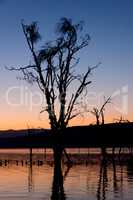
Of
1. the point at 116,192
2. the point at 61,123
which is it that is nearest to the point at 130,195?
the point at 116,192

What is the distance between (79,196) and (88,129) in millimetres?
30458

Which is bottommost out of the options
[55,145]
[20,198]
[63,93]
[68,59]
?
[20,198]

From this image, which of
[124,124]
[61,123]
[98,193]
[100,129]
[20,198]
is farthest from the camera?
[124,124]

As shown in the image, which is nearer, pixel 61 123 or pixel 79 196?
pixel 79 196

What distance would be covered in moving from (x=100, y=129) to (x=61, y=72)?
11.0 m

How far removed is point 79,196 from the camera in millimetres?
24938

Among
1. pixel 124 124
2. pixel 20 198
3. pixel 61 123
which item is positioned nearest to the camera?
pixel 20 198

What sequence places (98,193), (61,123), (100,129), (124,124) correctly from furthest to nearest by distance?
(124,124) → (100,129) → (61,123) → (98,193)

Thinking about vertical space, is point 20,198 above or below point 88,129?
below

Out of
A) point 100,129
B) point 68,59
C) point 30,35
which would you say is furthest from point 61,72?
point 100,129

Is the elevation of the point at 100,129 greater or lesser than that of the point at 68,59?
lesser

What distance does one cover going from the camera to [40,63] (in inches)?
1703

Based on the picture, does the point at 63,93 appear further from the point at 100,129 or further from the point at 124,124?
the point at 124,124

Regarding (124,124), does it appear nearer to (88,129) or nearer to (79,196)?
(88,129)
